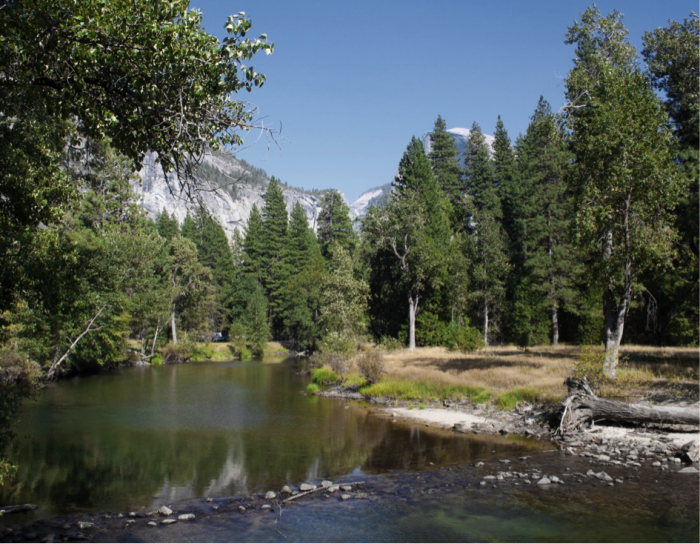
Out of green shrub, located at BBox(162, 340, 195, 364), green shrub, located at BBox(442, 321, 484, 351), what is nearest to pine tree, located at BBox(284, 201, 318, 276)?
green shrub, located at BBox(162, 340, 195, 364)

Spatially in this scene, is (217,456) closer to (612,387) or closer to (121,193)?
(612,387)

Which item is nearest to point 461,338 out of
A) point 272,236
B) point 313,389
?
point 313,389

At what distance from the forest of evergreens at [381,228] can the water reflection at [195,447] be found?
8.51 ft

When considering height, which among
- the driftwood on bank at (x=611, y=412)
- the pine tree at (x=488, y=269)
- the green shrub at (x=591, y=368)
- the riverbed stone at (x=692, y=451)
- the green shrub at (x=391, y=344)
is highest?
the pine tree at (x=488, y=269)

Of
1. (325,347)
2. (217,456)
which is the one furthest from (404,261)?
(217,456)

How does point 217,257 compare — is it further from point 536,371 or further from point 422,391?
point 536,371

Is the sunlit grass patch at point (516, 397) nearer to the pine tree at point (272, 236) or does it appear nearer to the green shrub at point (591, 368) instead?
the green shrub at point (591, 368)

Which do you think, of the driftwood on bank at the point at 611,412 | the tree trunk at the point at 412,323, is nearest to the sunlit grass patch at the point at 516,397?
the driftwood on bank at the point at 611,412

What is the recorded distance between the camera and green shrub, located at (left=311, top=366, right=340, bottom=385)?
32000 mm

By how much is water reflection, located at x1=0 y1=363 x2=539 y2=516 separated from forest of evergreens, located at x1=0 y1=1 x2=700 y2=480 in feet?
8.51

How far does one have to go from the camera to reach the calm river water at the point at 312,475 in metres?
Answer: 9.55

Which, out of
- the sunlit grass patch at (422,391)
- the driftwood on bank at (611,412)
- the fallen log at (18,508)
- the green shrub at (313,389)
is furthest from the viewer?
the green shrub at (313,389)

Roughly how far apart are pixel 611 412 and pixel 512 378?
22.1 ft

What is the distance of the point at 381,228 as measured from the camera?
4428 cm
